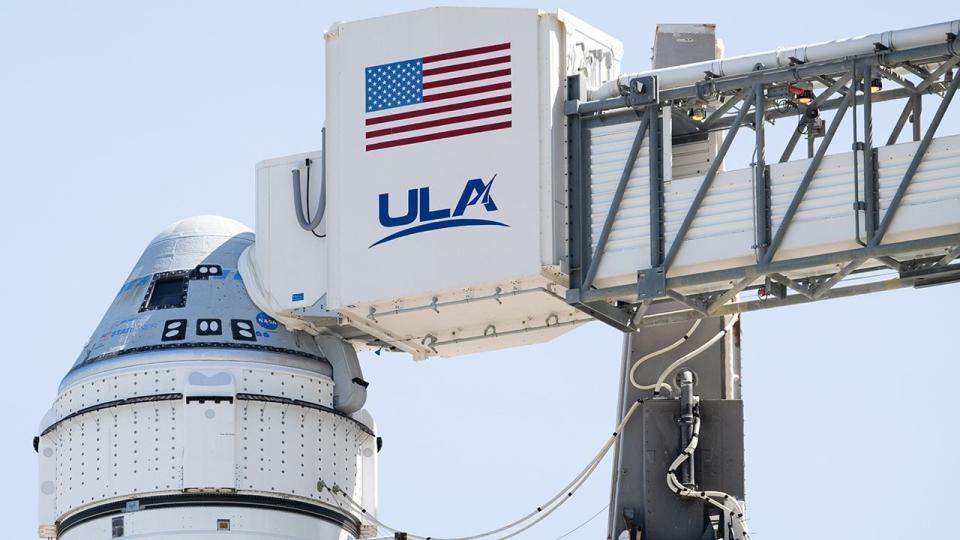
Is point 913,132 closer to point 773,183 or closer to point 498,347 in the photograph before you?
point 773,183

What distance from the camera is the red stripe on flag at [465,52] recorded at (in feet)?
157

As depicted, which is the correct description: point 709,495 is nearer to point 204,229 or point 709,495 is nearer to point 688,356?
point 688,356

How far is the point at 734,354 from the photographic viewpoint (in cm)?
5144

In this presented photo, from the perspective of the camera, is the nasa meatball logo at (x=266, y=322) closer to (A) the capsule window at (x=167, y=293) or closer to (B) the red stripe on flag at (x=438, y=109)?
(A) the capsule window at (x=167, y=293)

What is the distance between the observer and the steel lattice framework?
147 feet

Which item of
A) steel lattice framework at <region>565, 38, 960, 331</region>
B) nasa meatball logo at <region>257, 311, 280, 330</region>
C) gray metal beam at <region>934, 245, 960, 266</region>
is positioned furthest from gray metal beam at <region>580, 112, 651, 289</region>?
nasa meatball logo at <region>257, 311, 280, 330</region>

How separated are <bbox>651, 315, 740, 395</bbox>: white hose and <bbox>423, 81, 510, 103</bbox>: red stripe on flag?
6.71 m

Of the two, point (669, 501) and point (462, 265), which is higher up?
point (462, 265)

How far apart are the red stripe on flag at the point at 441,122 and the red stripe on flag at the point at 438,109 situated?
161 millimetres

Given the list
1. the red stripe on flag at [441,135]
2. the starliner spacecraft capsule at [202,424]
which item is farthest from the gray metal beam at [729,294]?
the starliner spacecraft capsule at [202,424]

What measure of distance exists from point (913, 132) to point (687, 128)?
461cm

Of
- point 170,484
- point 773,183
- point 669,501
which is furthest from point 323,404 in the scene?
point 773,183

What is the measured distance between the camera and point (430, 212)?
47906 millimetres

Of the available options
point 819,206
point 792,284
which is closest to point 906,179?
point 819,206
